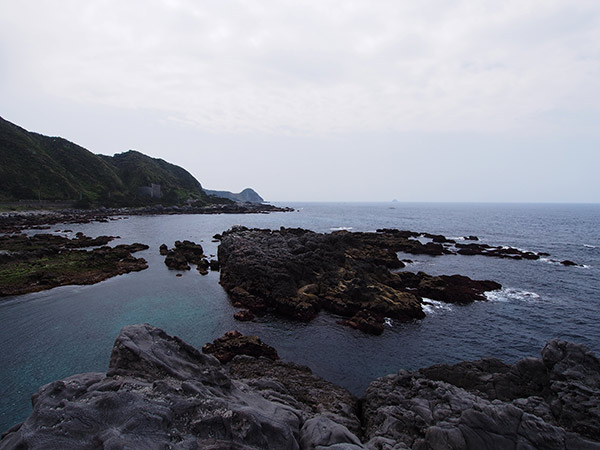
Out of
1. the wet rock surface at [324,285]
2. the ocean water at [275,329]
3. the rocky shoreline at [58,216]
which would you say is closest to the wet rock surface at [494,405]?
the ocean water at [275,329]

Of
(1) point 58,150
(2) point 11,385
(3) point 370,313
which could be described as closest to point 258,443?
(2) point 11,385

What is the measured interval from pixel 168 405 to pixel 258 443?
3.28m

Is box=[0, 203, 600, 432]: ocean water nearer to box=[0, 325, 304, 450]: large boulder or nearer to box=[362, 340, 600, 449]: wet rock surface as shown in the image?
box=[362, 340, 600, 449]: wet rock surface

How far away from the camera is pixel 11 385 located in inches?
717

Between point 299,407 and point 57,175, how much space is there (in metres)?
181

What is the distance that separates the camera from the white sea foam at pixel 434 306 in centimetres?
3303

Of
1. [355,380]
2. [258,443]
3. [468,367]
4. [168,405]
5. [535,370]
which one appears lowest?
[355,380]

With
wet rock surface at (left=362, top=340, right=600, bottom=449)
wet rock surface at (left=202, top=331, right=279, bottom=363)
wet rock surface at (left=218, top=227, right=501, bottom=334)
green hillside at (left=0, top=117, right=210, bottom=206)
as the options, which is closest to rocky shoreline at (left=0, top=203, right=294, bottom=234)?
green hillside at (left=0, top=117, right=210, bottom=206)

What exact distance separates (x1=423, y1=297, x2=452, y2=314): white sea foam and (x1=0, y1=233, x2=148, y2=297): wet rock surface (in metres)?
41.3

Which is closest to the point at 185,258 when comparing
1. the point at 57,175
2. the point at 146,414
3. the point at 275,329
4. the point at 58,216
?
the point at 275,329

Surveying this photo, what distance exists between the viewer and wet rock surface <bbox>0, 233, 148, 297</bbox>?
119ft

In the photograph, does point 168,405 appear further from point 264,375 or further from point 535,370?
point 535,370

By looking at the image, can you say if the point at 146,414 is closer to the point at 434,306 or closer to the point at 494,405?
the point at 494,405

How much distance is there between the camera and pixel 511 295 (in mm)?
38094
